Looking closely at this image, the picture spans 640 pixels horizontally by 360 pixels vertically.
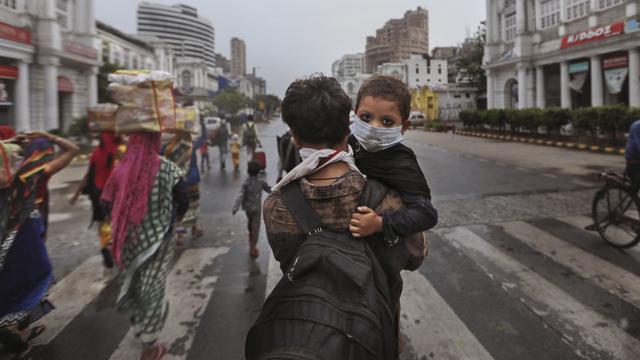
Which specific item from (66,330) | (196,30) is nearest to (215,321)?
(66,330)

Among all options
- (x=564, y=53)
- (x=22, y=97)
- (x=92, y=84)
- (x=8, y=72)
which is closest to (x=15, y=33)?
(x=8, y=72)

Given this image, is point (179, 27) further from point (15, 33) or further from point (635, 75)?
point (635, 75)

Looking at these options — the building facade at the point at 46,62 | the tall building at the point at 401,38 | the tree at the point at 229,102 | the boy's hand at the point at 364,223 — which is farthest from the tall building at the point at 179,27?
the boy's hand at the point at 364,223

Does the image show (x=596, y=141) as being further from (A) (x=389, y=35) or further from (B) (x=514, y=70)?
(A) (x=389, y=35)

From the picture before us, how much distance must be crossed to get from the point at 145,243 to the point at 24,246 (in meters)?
0.95

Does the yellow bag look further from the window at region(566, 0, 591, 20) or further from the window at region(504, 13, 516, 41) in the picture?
the window at region(504, 13, 516, 41)

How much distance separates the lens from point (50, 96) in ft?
79.9

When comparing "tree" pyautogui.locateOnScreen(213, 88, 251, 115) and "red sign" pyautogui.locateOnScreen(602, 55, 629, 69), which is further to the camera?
"tree" pyautogui.locateOnScreen(213, 88, 251, 115)

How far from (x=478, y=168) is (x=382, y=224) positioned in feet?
42.5

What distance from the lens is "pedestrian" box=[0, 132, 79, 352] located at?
294 cm

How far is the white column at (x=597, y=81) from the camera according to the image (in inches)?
1008

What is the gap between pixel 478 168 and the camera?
13336mm

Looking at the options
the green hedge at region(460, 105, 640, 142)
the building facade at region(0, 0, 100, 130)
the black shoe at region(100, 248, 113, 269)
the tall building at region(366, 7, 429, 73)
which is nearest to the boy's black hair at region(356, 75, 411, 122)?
the black shoe at region(100, 248, 113, 269)

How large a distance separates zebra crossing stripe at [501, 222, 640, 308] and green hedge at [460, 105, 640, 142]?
14.9 m
